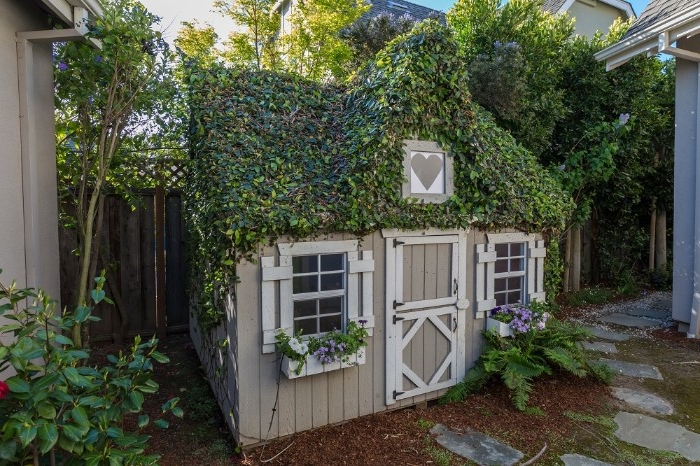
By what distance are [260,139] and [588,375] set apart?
4.12 metres

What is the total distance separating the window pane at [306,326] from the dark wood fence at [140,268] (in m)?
2.79

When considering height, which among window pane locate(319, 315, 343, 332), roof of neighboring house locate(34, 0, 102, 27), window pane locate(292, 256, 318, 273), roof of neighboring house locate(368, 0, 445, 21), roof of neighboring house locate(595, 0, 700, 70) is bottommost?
window pane locate(319, 315, 343, 332)

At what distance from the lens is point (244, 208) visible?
130 inches

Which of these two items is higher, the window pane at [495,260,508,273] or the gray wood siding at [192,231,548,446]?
the window pane at [495,260,508,273]

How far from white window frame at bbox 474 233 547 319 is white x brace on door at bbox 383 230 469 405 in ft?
0.69

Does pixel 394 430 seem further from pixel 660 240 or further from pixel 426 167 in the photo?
pixel 660 240

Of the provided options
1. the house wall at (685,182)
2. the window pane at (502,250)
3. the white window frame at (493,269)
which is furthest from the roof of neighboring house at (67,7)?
the house wall at (685,182)

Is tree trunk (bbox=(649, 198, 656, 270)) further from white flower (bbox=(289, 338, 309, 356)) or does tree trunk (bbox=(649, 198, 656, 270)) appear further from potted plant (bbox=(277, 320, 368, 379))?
white flower (bbox=(289, 338, 309, 356))

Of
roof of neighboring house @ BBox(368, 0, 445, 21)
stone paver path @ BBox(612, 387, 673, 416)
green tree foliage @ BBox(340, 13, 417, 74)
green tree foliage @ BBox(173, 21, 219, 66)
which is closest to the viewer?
stone paver path @ BBox(612, 387, 673, 416)

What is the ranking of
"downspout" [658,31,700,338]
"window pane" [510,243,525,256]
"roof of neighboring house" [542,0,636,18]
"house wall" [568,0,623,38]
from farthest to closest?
"house wall" [568,0,623,38] < "roof of neighboring house" [542,0,636,18] < "downspout" [658,31,700,338] < "window pane" [510,243,525,256]

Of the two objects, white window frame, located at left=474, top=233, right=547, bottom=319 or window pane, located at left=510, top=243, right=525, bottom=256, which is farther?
window pane, located at left=510, top=243, right=525, bottom=256

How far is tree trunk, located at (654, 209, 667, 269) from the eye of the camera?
9.16m

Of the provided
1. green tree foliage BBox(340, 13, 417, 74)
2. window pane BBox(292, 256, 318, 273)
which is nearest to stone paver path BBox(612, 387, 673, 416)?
window pane BBox(292, 256, 318, 273)

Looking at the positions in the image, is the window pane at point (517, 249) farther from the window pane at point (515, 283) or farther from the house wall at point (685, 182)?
the house wall at point (685, 182)
